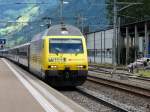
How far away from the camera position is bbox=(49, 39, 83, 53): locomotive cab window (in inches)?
987

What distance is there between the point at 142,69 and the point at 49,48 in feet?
91.3

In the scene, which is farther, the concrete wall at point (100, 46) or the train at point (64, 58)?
the concrete wall at point (100, 46)

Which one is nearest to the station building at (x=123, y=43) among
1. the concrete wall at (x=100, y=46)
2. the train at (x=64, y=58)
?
the concrete wall at (x=100, y=46)

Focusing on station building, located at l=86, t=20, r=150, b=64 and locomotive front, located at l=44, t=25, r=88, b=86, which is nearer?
locomotive front, located at l=44, t=25, r=88, b=86

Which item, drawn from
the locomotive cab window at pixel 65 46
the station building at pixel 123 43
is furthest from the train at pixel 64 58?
the station building at pixel 123 43

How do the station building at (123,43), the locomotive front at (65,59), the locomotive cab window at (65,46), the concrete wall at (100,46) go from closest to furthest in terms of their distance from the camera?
the locomotive front at (65,59) → the locomotive cab window at (65,46) → the station building at (123,43) → the concrete wall at (100,46)

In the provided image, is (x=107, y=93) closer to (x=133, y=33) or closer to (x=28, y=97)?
(x=28, y=97)

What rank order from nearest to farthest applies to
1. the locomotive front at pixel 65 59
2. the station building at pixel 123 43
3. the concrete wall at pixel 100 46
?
the locomotive front at pixel 65 59, the station building at pixel 123 43, the concrete wall at pixel 100 46

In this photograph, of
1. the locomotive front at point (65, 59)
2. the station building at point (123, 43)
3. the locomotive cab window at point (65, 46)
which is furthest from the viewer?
the station building at point (123, 43)

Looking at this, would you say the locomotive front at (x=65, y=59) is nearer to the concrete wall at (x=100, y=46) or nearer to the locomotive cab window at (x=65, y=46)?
the locomotive cab window at (x=65, y=46)

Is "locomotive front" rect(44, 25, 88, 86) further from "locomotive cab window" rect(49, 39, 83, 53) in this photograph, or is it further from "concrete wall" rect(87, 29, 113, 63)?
"concrete wall" rect(87, 29, 113, 63)

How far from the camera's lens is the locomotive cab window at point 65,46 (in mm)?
25078

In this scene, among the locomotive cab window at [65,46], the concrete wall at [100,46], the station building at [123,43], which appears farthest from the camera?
the concrete wall at [100,46]

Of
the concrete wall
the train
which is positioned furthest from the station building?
the train
